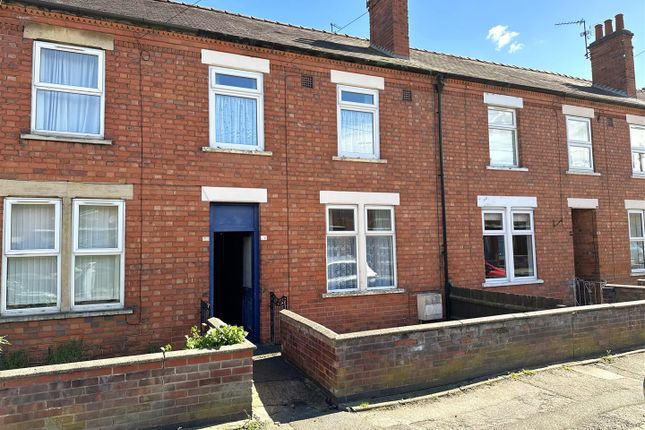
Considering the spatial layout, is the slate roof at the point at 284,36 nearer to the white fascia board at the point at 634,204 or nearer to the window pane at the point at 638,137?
the window pane at the point at 638,137

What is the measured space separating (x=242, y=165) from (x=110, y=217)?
94.3 inches

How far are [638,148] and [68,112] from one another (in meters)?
14.9

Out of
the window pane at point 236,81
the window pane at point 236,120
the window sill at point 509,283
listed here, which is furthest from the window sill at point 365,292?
the window pane at point 236,81

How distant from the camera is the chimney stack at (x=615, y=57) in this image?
1395cm

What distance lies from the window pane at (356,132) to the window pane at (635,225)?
347 inches

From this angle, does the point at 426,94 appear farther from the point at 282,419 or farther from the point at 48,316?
the point at 48,316

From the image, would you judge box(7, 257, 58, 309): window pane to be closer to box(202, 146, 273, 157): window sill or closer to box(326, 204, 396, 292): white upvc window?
box(202, 146, 273, 157): window sill

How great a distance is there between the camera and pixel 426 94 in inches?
396

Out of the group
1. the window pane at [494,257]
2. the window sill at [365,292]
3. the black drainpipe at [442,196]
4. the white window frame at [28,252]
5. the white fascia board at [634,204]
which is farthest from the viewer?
the white fascia board at [634,204]

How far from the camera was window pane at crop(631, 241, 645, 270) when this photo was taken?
41.3 feet

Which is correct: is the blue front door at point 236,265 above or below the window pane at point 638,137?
below

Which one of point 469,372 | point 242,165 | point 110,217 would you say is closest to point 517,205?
point 469,372

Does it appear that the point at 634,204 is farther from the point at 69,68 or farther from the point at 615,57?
the point at 69,68

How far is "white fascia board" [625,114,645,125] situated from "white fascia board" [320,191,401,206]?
27.9 feet
